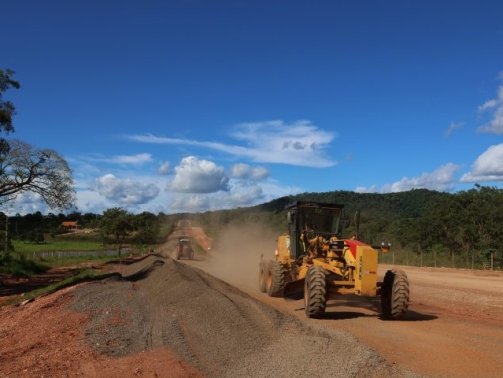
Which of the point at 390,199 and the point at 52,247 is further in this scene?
the point at 390,199

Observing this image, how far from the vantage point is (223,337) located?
10.1 metres

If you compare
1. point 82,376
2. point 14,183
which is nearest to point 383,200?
point 14,183

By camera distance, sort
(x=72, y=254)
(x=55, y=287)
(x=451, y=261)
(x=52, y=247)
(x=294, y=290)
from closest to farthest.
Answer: (x=294, y=290)
(x=55, y=287)
(x=451, y=261)
(x=72, y=254)
(x=52, y=247)

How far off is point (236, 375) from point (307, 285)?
230 inches

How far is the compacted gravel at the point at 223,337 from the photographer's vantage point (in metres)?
8.19

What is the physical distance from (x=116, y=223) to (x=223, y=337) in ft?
155

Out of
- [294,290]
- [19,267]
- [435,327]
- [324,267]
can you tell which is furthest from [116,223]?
[435,327]

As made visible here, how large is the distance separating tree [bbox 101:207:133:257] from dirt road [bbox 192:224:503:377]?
3687cm

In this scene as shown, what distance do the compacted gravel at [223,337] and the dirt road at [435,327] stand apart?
836 millimetres

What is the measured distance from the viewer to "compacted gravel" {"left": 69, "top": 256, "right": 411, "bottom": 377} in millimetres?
8188

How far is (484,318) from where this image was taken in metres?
14.0

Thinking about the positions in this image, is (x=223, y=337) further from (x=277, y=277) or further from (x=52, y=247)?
→ (x=52, y=247)

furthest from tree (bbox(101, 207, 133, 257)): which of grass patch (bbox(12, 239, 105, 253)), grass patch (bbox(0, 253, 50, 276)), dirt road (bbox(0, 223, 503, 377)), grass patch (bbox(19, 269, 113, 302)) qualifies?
dirt road (bbox(0, 223, 503, 377))

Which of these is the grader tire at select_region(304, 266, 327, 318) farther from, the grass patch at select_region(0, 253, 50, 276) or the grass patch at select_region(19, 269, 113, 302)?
the grass patch at select_region(0, 253, 50, 276)
